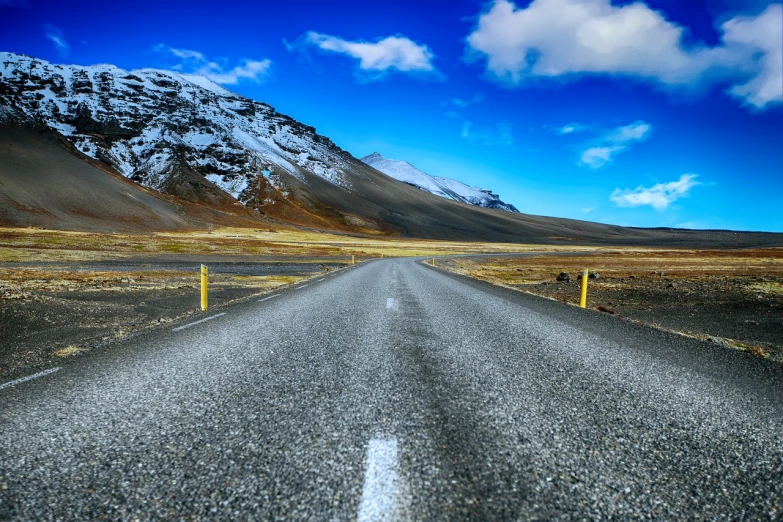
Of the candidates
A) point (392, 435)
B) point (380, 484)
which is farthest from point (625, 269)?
point (380, 484)

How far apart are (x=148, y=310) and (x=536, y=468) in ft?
38.7

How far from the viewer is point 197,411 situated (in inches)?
157

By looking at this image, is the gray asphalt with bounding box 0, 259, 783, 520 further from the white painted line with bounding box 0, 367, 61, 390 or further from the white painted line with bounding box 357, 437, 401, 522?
the white painted line with bounding box 0, 367, 61, 390

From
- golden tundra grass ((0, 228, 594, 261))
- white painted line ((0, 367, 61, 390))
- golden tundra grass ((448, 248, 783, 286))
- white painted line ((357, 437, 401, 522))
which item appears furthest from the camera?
golden tundra grass ((0, 228, 594, 261))

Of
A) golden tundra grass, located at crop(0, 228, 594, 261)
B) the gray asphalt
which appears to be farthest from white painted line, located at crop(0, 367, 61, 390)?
golden tundra grass, located at crop(0, 228, 594, 261)

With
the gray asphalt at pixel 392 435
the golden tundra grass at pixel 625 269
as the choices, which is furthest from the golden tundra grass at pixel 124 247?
the gray asphalt at pixel 392 435

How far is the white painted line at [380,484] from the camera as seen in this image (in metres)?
2.44

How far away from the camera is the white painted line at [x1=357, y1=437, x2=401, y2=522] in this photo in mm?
2438

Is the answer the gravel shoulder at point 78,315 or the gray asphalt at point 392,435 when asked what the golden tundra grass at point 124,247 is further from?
the gray asphalt at point 392,435

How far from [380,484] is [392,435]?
2.45 feet

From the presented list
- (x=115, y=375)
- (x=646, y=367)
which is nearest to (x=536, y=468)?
(x=646, y=367)

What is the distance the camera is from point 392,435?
347 centimetres

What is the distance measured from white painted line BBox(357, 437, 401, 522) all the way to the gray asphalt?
0.01 metres

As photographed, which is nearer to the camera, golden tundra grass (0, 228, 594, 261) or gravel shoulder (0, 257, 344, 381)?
gravel shoulder (0, 257, 344, 381)
